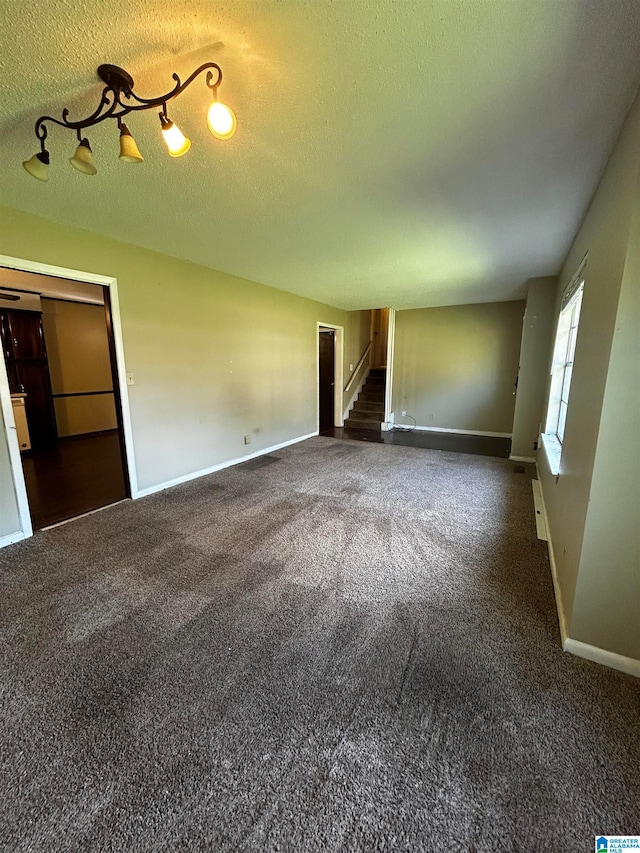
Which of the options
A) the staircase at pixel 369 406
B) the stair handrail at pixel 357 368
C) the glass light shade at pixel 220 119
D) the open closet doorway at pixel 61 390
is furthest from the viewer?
the stair handrail at pixel 357 368

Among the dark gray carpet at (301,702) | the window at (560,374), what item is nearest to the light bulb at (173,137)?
the dark gray carpet at (301,702)

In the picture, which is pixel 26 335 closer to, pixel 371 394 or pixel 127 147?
pixel 127 147

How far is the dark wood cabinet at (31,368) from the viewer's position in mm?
4945

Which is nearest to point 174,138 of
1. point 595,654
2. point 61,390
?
point 595,654

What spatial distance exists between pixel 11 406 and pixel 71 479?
1.65 meters

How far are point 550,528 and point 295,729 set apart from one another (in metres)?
2.34

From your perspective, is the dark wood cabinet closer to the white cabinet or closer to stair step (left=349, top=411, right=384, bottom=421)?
the white cabinet

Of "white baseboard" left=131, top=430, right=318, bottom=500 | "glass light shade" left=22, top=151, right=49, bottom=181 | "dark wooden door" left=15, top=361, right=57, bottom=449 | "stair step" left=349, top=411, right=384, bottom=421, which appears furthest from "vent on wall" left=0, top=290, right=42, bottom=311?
"stair step" left=349, top=411, right=384, bottom=421

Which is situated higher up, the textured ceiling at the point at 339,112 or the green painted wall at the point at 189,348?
the textured ceiling at the point at 339,112

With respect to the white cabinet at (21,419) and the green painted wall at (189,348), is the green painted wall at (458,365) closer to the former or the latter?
the green painted wall at (189,348)

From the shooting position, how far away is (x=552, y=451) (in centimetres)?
311

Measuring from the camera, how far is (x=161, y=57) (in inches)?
48.7

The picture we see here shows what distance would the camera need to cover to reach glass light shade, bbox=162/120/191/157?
1.33 m

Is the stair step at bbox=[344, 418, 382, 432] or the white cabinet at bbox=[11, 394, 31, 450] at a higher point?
the white cabinet at bbox=[11, 394, 31, 450]
